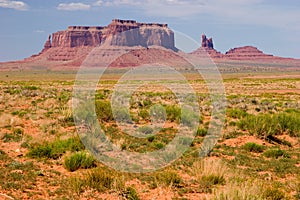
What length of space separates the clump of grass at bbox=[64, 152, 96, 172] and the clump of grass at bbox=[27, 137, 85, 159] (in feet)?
4.20

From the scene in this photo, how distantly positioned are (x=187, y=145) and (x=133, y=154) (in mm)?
2153

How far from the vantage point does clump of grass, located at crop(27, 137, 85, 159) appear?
34.8ft

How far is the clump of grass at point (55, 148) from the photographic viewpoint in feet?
34.8

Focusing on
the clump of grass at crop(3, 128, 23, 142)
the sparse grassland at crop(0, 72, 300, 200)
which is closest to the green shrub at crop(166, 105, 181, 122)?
the sparse grassland at crop(0, 72, 300, 200)

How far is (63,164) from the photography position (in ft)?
31.7

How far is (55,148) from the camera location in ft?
35.9

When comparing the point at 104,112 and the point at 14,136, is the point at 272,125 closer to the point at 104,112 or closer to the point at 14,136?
the point at 104,112

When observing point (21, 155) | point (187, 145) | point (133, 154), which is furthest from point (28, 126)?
point (187, 145)

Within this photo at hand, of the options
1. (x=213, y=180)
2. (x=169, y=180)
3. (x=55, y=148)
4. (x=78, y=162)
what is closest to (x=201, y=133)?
(x=55, y=148)

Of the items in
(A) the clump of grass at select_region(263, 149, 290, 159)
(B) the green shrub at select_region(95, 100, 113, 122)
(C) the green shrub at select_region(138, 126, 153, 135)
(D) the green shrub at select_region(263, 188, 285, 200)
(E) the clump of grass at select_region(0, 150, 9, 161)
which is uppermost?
(B) the green shrub at select_region(95, 100, 113, 122)

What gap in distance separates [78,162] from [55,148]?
1.76m

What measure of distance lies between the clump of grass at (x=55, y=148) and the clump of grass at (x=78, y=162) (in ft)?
4.20

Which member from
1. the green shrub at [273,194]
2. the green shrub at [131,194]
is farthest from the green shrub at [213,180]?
the green shrub at [131,194]

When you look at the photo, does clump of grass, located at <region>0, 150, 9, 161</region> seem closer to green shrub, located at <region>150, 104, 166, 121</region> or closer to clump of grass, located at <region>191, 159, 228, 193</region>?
clump of grass, located at <region>191, 159, 228, 193</region>
